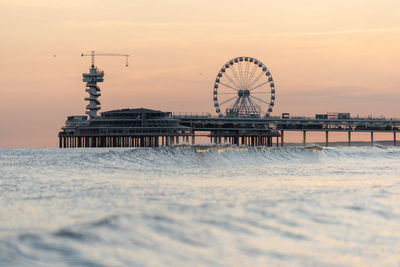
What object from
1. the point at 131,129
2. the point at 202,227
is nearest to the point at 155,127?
the point at 131,129

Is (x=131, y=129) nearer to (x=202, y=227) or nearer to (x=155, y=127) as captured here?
(x=155, y=127)

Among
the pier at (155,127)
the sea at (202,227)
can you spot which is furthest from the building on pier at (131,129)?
the sea at (202,227)

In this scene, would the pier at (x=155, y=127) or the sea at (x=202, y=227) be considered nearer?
the sea at (x=202, y=227)

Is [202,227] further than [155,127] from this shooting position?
No

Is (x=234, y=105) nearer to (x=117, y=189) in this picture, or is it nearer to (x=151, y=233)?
(x=117, y=189)

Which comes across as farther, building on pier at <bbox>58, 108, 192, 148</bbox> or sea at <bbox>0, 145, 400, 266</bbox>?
building on pier at <bbox>58, 108, 192, 148</bbox>

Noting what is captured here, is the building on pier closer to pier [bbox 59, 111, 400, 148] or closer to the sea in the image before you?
pier [bbox 59, 111, 400, 148]

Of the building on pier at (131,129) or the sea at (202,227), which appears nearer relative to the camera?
the sea at (202,227)

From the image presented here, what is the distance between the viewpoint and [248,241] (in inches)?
563

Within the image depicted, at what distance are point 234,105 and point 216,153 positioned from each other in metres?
106

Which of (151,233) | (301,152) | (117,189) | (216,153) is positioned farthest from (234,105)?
(151,233)

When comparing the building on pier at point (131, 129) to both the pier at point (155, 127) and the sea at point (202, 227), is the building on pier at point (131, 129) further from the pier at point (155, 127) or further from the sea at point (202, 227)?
the sea at point (202, 227)

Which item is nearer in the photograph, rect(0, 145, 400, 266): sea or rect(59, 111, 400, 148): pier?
rect(0, 145, 400, 266): sea

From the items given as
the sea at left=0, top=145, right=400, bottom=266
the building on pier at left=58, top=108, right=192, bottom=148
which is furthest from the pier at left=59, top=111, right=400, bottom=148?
the sea at left=0, top=145, right=400, bottom=266
